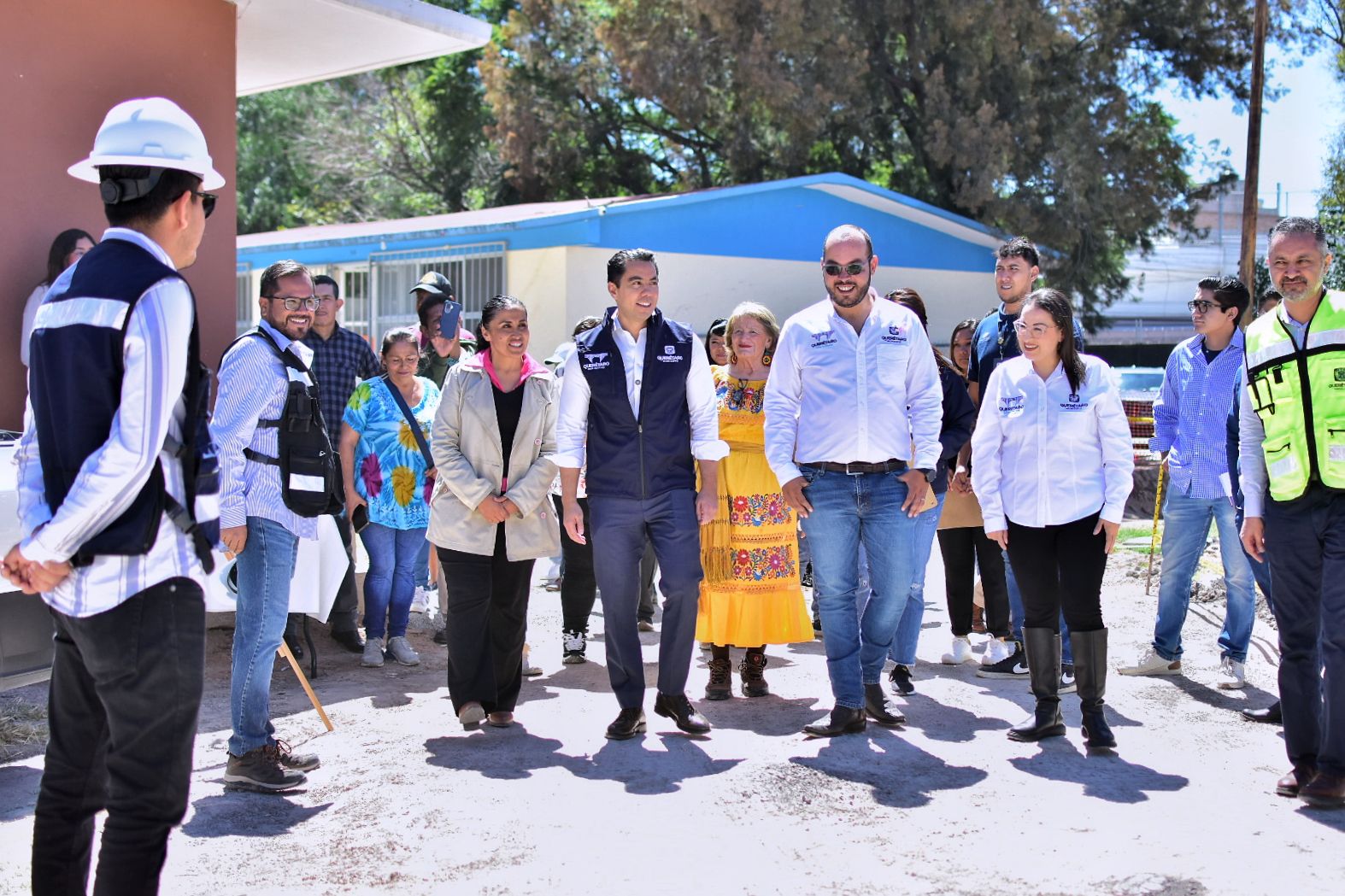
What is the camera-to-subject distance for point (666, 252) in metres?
17.9

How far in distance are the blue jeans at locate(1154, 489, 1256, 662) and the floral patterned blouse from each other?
165 inches

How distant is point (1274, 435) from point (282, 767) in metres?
4.13

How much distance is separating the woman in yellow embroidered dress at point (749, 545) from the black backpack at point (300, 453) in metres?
2.19

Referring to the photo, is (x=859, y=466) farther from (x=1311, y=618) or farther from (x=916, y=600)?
(x=1311, y=618)

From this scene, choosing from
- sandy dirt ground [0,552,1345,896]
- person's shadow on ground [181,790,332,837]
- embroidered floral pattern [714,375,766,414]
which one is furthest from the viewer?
embroidered floral pattern [714,375,766,414]

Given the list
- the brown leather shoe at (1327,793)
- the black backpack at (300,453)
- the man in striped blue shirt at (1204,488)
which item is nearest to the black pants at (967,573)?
the man in striped blue shirt at (1204,488)

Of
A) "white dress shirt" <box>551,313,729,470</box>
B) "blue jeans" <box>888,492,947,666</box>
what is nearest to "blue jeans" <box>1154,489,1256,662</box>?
"blue jeans" <box>888,492,947,666</box>

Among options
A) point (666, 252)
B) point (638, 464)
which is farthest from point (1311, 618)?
point (666, 252)

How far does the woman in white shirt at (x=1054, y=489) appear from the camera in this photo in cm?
563

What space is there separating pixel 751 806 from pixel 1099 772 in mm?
1511

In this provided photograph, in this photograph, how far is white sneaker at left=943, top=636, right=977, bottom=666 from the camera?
749 cm

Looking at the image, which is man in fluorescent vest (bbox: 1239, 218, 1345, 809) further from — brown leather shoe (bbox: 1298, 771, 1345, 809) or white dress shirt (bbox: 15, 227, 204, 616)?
white dress shirt (bbox: 15, 227, 204, 616)

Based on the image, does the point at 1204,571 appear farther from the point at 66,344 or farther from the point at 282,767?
the point at 66,344

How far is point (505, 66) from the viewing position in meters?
28.1
